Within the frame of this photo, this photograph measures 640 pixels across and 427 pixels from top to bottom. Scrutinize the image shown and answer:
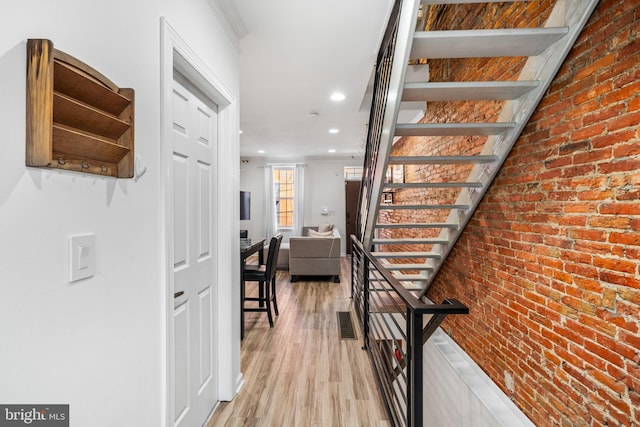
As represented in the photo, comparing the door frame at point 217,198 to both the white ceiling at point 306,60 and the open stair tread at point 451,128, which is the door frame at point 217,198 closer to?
the white ceiling at point 306,60

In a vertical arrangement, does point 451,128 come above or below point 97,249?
above

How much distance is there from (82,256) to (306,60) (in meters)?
2.52

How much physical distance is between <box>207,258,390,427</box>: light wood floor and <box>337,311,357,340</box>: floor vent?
6 cm

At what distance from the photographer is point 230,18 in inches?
82.7

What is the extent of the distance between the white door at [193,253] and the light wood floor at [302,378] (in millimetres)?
327

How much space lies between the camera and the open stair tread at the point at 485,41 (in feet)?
4.86

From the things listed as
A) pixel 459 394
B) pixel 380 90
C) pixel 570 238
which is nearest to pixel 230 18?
pixel 380 90

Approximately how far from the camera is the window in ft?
28.4

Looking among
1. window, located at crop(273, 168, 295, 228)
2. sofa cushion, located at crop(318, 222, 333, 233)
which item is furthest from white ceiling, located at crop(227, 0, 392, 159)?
window, located at crop(273, 168, 295, 228)

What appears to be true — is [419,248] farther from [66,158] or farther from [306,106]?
[66,158]

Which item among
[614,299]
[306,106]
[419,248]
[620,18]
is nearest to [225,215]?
[614,299]

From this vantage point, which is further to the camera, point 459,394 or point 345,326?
point 345,326

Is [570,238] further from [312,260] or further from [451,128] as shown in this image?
[312,260]

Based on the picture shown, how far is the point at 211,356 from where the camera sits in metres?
2.03
